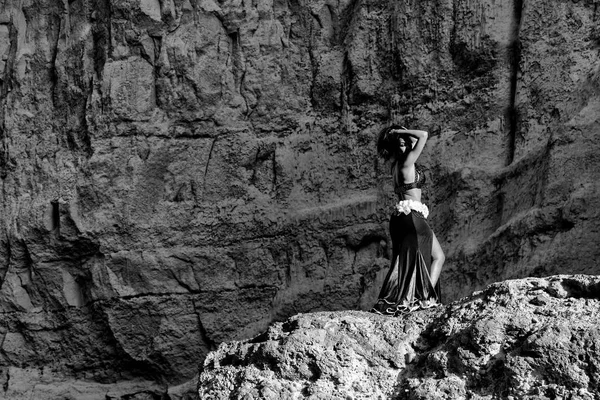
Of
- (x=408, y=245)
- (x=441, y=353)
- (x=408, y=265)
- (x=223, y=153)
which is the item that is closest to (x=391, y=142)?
(x=408, y=245)

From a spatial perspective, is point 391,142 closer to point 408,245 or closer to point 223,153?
point 408,245

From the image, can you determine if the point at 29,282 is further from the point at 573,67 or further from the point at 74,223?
the point at 573,67

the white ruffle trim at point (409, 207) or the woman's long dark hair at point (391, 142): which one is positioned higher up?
the woman's long dark hair at point (391, 142)

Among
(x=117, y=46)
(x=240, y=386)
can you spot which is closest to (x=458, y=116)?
(x=117, y=46)

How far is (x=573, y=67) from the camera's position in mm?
13289

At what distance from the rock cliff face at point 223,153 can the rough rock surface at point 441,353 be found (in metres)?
3.81

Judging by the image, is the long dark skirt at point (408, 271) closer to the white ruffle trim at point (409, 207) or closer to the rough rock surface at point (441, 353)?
the white ruffle trim at point (409, 207)

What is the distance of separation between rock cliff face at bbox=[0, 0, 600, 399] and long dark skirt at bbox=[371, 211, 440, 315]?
2.21 metres

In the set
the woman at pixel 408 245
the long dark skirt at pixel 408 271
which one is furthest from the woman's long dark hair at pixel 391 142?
the long dark skirt at pixel 408 271

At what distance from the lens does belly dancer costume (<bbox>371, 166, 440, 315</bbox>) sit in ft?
35.1

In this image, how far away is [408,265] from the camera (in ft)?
35.8

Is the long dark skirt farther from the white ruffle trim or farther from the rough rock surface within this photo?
the rough rock surface

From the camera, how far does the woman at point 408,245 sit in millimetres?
10742

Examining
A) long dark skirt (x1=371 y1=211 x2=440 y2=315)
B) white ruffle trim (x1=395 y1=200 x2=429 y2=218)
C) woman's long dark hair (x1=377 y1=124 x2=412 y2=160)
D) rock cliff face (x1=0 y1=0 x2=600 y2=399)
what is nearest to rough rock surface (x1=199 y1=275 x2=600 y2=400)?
long dark skirt (x1=371 y1=211 x2=440 y2=315)
